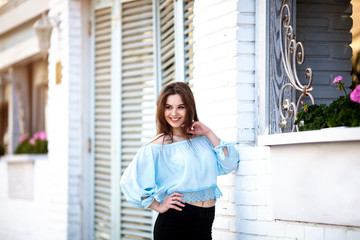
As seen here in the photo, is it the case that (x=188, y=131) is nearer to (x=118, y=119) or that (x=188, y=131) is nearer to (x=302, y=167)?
(x=302, y=167)

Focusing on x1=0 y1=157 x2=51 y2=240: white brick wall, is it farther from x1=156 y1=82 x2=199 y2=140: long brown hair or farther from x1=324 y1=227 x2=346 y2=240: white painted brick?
x1=324 y1=227 x2=346 y2=240: white painted brick

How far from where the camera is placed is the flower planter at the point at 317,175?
2.84m

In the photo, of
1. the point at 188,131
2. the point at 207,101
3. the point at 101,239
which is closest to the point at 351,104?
the point at 188,131

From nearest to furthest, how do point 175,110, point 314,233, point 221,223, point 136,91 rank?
point 314,233 → point 175,110 → point 221,223 → point 136,91

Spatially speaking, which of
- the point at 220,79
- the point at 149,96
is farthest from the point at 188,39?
the point at 149,96

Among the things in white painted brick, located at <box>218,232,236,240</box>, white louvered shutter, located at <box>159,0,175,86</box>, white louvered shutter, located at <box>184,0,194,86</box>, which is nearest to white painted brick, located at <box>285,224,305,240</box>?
white painted brick, located at <box>218,232,236,240</box>

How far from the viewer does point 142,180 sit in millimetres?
3357

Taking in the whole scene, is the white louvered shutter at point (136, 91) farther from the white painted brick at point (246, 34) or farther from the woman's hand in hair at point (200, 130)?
the woman's hand in hair at point (200, 130)

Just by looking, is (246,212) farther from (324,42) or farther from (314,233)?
(324,42)

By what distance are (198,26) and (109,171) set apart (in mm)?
2192

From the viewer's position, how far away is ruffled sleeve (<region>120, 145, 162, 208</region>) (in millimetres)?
3338

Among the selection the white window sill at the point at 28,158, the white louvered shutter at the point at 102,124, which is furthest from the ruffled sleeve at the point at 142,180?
the white window sill at the point at 28,158

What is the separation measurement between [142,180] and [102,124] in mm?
2708

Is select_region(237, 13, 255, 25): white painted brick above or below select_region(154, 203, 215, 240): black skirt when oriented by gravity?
above
